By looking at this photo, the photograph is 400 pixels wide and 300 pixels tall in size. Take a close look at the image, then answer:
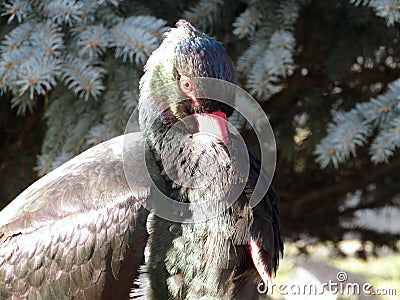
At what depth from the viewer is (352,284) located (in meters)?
4.25

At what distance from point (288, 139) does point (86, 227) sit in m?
1.59

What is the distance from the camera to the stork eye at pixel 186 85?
7.56 feet

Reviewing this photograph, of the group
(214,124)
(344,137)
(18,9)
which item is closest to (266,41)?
(344,137)

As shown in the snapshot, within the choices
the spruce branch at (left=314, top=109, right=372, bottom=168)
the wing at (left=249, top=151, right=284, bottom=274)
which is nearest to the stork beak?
the wing at (left=249, top=151, right=284, bottom=274)

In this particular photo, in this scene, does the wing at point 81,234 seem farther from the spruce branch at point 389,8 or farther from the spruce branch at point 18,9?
the spruce branch at point 389,8

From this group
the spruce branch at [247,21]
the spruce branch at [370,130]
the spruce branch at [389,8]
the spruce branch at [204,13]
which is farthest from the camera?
the spruce branch at [204,13]

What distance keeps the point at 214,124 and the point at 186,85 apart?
6.6 inches

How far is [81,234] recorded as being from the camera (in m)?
2.31

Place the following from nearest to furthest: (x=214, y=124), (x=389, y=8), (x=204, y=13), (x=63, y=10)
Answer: (x=214, y=124) → (x=389, y=8) → (x=63, y=10) → (x=204, y=13)

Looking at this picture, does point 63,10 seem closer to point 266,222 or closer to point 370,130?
point 266,222

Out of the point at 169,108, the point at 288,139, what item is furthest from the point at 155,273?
the point at 288,139

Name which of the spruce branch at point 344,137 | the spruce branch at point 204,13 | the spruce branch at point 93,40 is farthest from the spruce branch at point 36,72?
the spruce branch at point 344,137

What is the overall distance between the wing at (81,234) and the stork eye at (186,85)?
279 millimetres

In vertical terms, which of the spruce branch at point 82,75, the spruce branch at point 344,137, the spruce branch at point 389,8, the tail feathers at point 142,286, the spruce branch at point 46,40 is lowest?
the spruce branch at point 344,137
